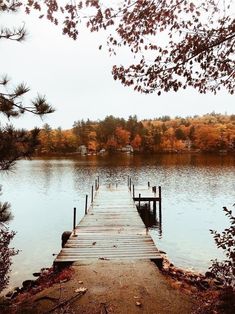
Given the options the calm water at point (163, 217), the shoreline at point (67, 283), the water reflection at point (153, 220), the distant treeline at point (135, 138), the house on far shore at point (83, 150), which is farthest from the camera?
the house on far shore at point (83, 150)

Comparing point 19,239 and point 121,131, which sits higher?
point 121,131

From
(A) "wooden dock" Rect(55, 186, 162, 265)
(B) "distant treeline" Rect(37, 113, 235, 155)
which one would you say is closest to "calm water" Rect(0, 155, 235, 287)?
(A) "wooden dock" Rect(55, 186, 162, 265)

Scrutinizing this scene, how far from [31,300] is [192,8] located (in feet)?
21.1

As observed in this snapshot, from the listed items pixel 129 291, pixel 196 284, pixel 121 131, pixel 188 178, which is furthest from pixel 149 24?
pixel 121 131

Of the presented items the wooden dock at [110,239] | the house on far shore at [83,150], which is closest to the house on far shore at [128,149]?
the house on far shore at [83,150]

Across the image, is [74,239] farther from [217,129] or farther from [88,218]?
[217,129]

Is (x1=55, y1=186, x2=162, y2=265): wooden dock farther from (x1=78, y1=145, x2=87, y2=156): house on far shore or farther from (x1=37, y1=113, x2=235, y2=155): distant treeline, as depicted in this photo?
(x1=78, y1=145, x2=87, y2=156): house on far shore

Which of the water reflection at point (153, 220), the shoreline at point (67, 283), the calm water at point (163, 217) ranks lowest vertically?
the water reflection at point (153, 220)

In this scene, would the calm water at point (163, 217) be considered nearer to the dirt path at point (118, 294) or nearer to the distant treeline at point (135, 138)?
the dirt path at point (118, 294)

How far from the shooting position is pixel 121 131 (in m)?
122

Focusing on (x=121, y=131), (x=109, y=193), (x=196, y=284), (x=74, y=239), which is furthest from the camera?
(x=121, y=131)

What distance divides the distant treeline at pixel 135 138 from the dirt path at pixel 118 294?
11151cm

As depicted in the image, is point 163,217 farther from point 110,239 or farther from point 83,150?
point 83,150

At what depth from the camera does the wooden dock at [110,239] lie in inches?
371
